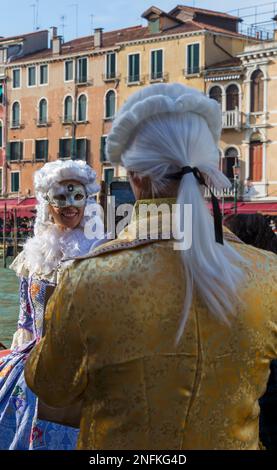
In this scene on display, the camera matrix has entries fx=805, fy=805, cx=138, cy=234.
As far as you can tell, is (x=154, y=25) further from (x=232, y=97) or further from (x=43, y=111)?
(x=43, y=111)

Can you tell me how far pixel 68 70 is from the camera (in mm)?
29500

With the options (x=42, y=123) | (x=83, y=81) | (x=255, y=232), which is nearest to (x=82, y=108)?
(x=83, y=81)

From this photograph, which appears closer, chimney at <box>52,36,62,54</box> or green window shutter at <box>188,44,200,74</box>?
green window shutter at <box>188,44,200,74</box>

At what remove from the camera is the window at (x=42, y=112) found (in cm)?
3053

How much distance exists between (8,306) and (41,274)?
12207 millimetres

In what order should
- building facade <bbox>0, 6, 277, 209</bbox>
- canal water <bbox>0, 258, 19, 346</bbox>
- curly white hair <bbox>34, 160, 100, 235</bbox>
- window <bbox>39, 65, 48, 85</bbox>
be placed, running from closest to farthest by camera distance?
curly white hair <bbox>34, 160, 100, 235</bbox> → canal water <bbox>0, 258, 19, 346</bbox> → building facade <bbox>0, 6, 277, 209</bbox> → window <bbox>39, 65, 48, 85</bbox>

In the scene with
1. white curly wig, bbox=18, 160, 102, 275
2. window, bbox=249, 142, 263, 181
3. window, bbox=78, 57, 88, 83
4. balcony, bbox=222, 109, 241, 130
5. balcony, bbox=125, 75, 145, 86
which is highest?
window, bbox=78, 57, 88, 83

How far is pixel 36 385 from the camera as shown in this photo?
1.41m

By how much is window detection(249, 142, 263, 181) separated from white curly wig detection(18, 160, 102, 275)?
2154 cm

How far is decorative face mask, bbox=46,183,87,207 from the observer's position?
294 centimetres

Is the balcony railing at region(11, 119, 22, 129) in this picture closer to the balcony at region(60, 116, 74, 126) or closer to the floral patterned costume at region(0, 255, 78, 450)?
the balcony at region(60, 116, 74, 126)

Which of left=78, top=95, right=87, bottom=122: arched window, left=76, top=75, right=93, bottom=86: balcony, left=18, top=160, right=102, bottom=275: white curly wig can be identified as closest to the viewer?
left=18, top=160, right=102, bottom=275: white curly wig

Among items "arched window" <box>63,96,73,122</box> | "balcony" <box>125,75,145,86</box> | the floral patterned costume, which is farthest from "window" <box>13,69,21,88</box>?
the floral patterned costume

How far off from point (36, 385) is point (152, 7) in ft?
88.2
